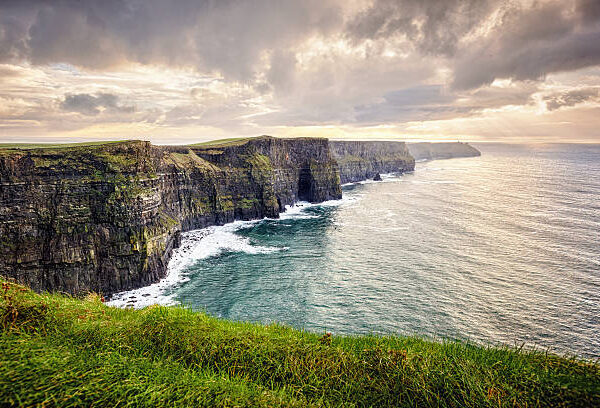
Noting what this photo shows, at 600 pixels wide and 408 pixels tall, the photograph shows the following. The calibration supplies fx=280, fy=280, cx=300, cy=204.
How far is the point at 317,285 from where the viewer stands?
43.1 metres

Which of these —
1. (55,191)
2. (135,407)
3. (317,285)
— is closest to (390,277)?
(317,285)

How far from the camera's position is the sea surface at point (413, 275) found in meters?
32.6

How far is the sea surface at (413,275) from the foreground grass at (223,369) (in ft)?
60.9

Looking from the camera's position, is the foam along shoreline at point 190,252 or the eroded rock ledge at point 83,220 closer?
the eroded rock ledge at point 83,220

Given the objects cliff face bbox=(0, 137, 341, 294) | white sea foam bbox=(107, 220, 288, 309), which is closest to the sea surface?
white sea foam bbox=(107, 220, 288, 309)

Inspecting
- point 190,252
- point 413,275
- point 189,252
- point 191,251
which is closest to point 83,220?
point 189,252

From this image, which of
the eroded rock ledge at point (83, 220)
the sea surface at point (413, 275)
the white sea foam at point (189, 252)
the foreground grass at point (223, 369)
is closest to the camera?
the foreground grass at point (223, 369)

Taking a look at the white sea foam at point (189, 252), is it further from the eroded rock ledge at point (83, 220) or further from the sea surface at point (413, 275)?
the eroded rock ledge at point (83, 220)

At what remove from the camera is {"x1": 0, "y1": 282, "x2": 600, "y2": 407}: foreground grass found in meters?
6.05

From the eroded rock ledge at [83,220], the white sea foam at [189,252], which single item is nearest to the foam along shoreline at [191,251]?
the white sea foam at [189,252]

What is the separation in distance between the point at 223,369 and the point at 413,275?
4206 centimetres

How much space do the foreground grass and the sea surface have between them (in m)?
18.6

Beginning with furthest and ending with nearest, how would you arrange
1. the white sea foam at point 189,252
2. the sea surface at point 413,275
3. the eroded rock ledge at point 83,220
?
the white sea foam at point 189,252 < the eroded rock ledge at point 83,220 < the sea surface at point 413,275

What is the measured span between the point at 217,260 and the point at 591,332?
176ft
